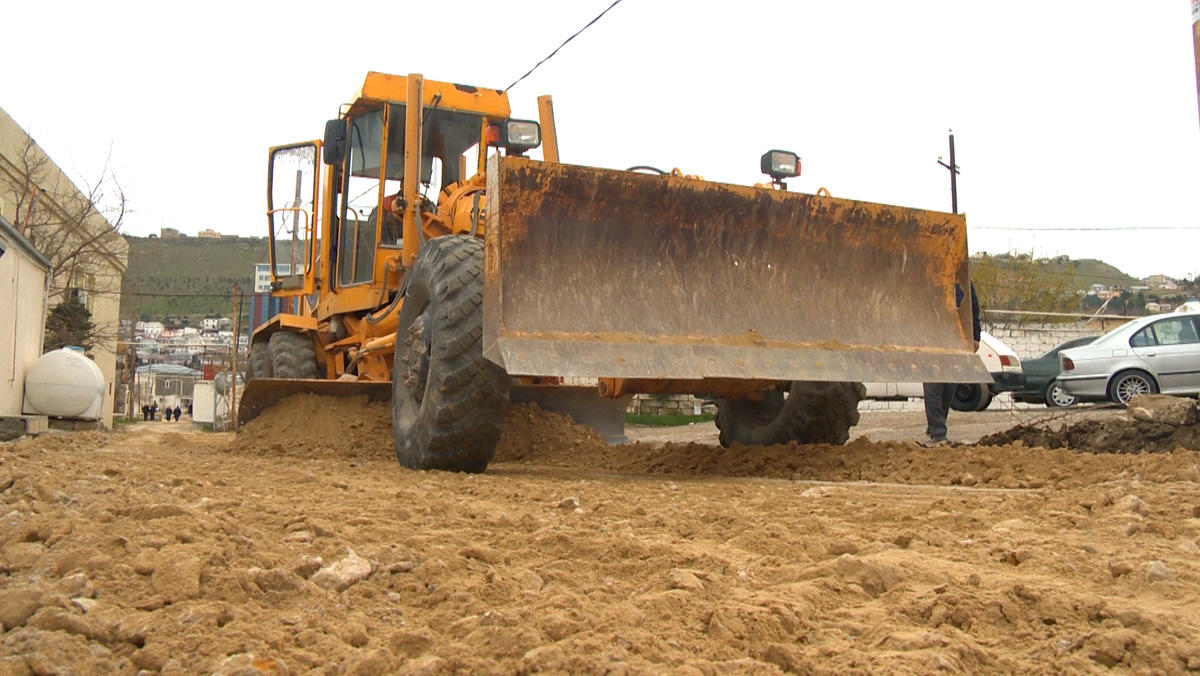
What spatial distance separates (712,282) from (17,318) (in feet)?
35.7

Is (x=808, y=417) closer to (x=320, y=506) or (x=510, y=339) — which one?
(x=510, y=339)

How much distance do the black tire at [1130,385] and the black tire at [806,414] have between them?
849 centimetres

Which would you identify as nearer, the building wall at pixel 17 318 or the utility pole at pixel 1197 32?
the utility pole at pixel 1197 32

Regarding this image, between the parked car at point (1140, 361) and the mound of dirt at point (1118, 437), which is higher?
the parked car at point (1140, 361)

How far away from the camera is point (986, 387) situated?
11922mm

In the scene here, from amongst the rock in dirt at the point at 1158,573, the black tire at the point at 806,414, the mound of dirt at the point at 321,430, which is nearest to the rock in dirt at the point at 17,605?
the rock in dirt at the point at 1158,573

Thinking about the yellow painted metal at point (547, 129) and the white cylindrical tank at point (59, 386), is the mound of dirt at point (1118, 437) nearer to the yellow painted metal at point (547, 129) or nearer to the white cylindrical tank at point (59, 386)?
the yellow painted metal at point (547, 129)

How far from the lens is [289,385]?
7.12 metres

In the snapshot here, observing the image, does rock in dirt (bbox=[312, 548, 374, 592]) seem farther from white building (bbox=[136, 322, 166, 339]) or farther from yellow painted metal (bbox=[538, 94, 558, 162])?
white building (bbox=[136, 322, 166, 339])

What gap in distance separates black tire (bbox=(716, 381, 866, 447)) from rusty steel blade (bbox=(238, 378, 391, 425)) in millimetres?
2539

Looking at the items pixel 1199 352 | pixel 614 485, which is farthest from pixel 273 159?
pixel 1199 352

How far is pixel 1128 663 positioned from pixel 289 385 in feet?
19.8

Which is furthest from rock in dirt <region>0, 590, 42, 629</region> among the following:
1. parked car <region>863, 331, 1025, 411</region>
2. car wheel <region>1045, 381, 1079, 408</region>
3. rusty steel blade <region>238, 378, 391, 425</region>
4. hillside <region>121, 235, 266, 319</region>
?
hillside <region>121, 235, 266, 319</region>

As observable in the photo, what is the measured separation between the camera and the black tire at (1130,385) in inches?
533
